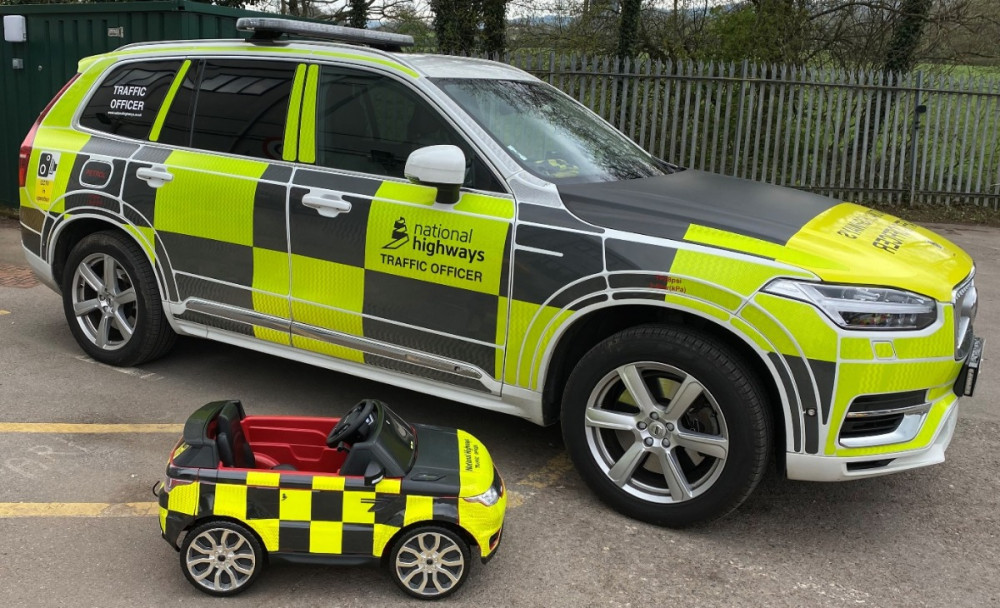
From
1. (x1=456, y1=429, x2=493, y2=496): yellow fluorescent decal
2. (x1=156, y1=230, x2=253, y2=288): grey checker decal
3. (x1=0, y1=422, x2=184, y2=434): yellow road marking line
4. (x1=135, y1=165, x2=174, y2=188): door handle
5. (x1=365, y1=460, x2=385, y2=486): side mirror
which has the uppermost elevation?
(x1=135, y1=165, x2=174, y2=188): door handle

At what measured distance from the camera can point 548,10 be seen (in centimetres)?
1598

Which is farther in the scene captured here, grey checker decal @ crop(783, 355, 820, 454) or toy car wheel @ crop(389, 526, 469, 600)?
grey checker decal @ crop(783, 355, 820, 454)

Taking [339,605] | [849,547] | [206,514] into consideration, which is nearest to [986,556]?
[849,547]

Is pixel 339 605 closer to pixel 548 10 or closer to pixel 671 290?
pixel 671 290

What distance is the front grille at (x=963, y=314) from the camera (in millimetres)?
3549

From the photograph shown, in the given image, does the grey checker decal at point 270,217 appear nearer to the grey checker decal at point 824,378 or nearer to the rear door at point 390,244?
the rear door at point 390,244

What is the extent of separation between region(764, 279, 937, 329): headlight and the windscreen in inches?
44.8

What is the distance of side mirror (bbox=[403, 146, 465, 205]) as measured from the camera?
3717 mm

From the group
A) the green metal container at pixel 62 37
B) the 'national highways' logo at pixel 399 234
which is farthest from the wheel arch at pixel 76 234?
the green metal container at pixel 62 37

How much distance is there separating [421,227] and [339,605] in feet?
5.30

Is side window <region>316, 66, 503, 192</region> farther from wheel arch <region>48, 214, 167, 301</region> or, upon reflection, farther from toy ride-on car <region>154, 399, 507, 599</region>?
toy ride-on car <region>154, 399, 507, 599</region>

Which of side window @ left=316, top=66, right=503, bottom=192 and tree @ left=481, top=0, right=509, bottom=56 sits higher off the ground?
tree @ left=481, top=0, right=509, bottom=56

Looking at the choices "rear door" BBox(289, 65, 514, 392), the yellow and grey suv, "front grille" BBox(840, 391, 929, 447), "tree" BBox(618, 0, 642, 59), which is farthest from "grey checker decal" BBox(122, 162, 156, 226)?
"tree" BBox(618, 0, 642, 59)

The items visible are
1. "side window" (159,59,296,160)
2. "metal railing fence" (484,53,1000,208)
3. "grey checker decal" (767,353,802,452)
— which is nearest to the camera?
"grey checker decal" (767,353,802,452)
